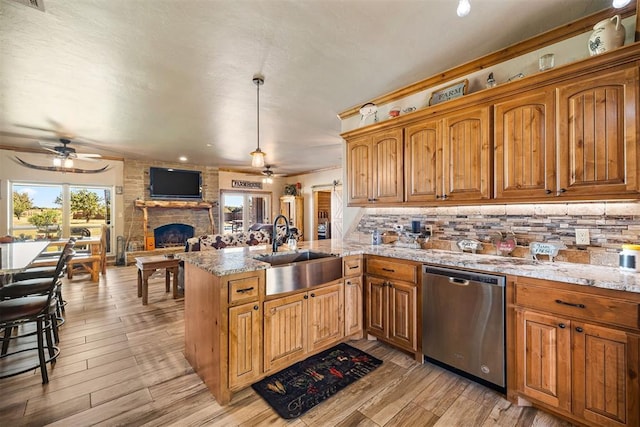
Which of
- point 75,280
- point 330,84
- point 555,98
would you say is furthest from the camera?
point 75,280

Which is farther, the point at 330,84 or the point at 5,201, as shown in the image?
the point at 5,201

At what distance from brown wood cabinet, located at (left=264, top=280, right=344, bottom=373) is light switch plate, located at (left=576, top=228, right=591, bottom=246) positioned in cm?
189

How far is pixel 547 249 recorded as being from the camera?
2092 mm

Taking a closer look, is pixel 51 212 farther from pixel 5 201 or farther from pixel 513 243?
pixel 513 243

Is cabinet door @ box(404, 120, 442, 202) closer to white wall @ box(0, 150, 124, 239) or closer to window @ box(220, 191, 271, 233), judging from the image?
window @ box(220, 191, 271, 233)

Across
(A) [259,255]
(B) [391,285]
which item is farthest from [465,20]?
(A) [259,255]

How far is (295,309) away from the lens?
87.4 inches

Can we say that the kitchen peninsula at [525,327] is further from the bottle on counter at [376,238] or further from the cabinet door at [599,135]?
the bottle on counter at [376,238]

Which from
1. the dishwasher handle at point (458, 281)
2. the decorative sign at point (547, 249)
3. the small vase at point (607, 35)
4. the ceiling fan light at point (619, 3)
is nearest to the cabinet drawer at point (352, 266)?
the dishwasher handle at point (458, 281)

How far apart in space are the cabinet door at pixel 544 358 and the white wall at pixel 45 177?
8.16m

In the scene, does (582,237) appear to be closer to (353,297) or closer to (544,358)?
(544,358)

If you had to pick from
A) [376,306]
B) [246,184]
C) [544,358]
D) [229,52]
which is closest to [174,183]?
[246,184]

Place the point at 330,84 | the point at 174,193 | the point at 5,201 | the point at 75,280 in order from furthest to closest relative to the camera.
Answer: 1. the point at 174,193
2. the point at 5,201
3. the point at 75,280
4. the point at 330,84

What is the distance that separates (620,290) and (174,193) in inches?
330
